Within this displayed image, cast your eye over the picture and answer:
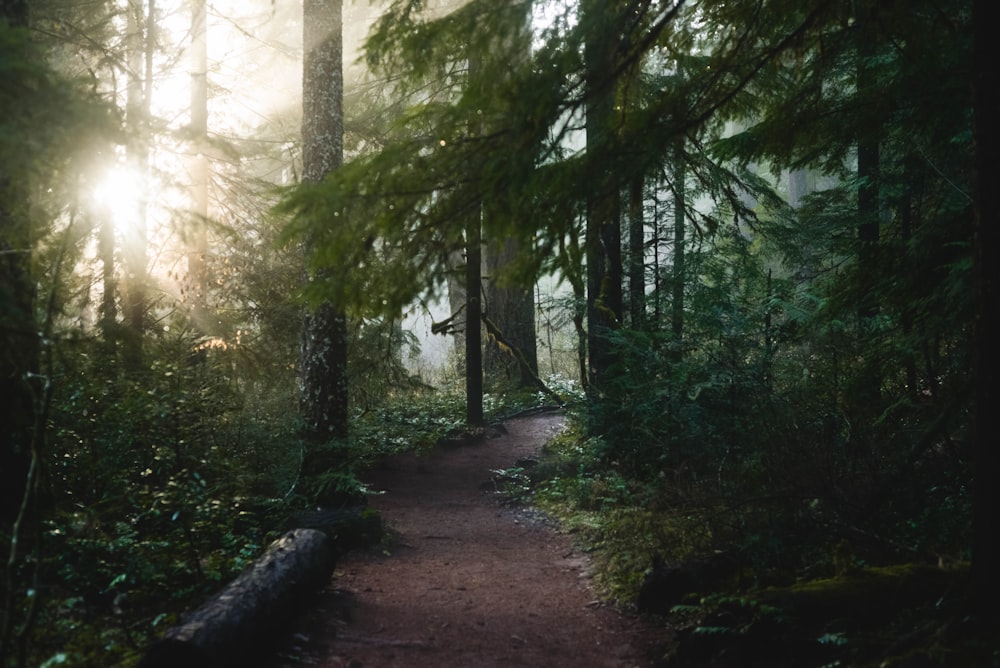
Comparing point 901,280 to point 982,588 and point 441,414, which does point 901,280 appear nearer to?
point 982,588

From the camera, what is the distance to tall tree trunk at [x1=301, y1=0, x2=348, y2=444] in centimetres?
1024

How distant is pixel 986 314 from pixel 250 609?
210 inches

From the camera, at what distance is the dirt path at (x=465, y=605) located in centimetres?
582

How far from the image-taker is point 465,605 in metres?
7.12

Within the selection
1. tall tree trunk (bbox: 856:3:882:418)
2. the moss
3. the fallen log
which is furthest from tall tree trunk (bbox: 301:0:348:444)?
the moss

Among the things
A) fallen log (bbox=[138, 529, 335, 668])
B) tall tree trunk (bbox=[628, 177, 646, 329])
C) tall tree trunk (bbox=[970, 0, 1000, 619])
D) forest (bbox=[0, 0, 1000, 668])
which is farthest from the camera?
tall tree trunk (bbox=[628, 177, 646, 329])

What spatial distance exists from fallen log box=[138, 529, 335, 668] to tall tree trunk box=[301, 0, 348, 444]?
136 inches

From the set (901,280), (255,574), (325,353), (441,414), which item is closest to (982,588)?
(901,280)

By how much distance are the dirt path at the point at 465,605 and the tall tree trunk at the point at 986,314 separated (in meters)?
2.65

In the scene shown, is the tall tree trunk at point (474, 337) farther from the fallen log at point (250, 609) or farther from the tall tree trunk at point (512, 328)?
the fallen log at point (250, 609)

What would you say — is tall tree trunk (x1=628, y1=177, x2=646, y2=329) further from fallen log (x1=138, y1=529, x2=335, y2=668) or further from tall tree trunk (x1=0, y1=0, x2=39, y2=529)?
tall tree trunk (x1=0, y1=0, x2=39, y2=529)

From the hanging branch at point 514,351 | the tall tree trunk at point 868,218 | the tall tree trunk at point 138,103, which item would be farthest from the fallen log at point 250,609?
the hanging branch at point 514,351

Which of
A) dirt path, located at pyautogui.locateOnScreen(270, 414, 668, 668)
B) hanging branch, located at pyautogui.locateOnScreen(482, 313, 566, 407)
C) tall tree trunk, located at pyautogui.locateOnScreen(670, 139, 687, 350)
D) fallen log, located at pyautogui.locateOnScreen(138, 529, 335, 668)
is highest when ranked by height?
tall tree trunk, located at pyautogui.locateOnScreen(670, 139, 687, 350)

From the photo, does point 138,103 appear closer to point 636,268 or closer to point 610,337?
point 636,268
